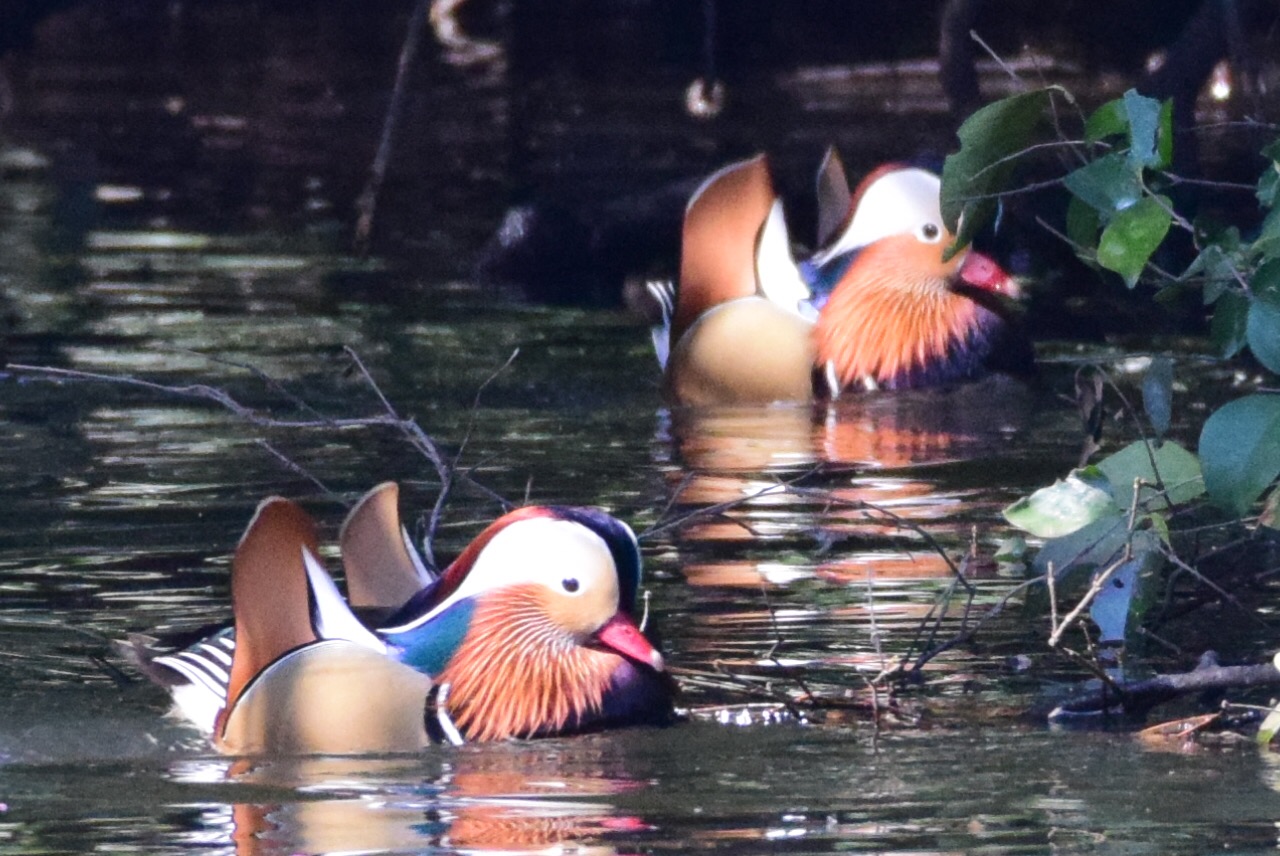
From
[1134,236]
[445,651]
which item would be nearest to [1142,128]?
[1134,236]

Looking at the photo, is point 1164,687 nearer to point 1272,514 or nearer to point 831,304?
point 1272,514

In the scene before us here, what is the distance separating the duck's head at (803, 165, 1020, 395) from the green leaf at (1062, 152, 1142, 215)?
5025 mm

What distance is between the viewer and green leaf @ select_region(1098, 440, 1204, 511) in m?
6.55

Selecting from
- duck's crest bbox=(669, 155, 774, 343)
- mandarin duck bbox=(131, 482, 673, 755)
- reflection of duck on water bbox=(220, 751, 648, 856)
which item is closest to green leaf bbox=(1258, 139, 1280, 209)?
mandarin duck bbox=(131, 482, 673, 755)

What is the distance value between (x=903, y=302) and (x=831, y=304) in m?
Result: 0.28

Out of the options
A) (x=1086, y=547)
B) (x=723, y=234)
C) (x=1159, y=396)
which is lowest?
(x=1086, y=547)

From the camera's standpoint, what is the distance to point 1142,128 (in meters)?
5.95

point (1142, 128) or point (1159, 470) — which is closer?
→ point (1142, 128)

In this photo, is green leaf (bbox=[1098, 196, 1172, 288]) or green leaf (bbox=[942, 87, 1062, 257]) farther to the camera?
green leaf (bbox=[942, 87, 1062, 257])

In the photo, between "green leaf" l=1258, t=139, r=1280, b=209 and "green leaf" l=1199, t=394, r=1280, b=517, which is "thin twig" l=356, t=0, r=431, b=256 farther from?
"green leaf" l=1199, t=394, r=1280, b=517

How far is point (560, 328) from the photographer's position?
12898mm

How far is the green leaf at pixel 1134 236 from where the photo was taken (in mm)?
5961

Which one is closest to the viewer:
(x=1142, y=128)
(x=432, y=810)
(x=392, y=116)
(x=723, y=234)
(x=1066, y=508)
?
(x=432, y=810)

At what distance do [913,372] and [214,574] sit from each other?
3.97m
